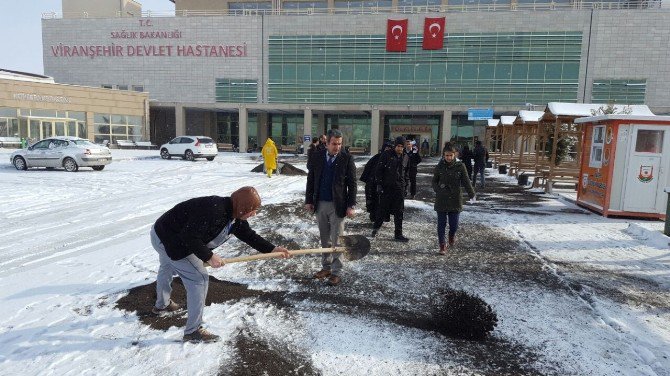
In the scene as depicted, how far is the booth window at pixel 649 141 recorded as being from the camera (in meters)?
9.03

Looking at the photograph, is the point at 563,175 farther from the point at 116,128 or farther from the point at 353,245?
the point at 116,128

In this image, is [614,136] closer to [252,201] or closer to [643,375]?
[643,375]

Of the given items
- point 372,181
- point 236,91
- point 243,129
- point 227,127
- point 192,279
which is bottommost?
point 192,279

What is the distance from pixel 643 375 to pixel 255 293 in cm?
367

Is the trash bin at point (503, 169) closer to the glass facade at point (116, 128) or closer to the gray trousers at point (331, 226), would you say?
the gray trousers at point (331, 226)

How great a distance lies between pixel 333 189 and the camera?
15.9ft

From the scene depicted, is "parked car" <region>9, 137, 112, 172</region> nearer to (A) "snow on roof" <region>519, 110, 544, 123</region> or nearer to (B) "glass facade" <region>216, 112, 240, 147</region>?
(A) "snow on roof" <region>519, 110, 544, 123</region>

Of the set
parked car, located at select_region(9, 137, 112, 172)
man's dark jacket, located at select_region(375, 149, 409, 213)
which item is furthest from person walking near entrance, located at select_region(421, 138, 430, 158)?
man's dark jacket, located at select_region(375, 149, 409, 213)

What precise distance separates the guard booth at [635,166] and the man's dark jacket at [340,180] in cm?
754

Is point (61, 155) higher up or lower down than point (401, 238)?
higher up

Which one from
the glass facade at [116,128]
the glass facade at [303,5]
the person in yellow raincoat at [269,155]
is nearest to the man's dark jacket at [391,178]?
the person in yellow raincoat at [269,155]

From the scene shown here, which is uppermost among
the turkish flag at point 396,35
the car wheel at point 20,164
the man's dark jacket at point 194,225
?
the turkish flag at point 396,35

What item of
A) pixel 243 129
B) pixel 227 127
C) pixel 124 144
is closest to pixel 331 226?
pixel 243 129

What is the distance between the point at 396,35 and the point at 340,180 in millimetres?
39451
